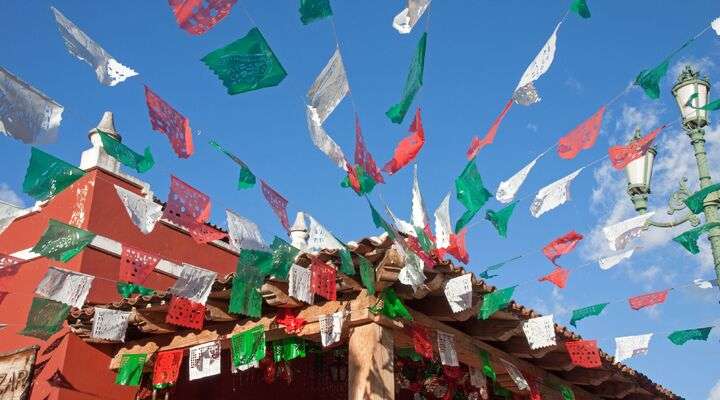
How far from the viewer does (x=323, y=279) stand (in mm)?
5496

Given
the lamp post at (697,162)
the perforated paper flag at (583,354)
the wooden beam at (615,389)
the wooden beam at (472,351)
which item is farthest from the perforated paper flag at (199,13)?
the wooden beam at (615,389)

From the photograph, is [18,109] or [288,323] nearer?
[18,109]

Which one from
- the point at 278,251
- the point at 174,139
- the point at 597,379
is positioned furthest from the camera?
the point at 597,379

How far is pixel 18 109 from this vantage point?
4.18 m

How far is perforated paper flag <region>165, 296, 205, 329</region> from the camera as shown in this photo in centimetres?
607

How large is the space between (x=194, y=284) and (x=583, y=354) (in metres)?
4.22

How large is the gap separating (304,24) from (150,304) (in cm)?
363

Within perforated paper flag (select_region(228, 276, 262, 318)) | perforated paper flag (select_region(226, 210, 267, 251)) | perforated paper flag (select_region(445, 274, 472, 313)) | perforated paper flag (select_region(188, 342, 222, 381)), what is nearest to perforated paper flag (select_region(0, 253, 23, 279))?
perforated paper flag (select_region(188, 342, 222, 381))

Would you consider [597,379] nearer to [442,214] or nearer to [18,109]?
[442,214]

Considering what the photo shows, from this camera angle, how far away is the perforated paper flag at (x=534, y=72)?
4.85 meters

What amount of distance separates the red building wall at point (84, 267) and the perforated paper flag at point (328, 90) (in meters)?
3.49

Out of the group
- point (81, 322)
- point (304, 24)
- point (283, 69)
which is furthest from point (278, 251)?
point (81, 322)

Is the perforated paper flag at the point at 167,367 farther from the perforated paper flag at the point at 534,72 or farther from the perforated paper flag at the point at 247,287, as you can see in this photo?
the perforated paper flag at the point at 534,72

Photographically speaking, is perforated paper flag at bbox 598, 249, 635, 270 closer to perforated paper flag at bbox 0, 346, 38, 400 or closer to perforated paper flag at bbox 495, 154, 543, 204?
perforated paper flag at bbox 495, 154, 543, 204
